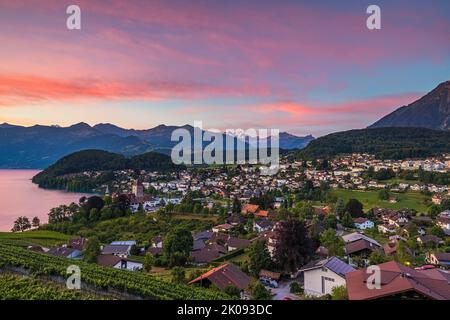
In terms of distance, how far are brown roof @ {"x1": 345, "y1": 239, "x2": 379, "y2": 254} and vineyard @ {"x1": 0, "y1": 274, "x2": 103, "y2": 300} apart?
15725 mm

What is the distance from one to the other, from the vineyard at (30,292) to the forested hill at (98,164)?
79.4m

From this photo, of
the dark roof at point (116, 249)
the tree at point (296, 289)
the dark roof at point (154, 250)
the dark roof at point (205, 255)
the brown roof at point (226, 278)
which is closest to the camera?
the brown roof at point (226, 278)

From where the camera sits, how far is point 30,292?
345 inches

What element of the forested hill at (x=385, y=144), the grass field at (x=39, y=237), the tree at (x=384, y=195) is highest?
the forested hill at (x=385, y=144)

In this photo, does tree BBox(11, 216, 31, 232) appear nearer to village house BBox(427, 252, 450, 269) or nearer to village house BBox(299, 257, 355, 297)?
village house BBox(299, 257, 355, 297)

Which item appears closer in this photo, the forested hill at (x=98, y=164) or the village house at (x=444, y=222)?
the village house at (x=444, y=222)

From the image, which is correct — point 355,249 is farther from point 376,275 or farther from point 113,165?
point 113,165

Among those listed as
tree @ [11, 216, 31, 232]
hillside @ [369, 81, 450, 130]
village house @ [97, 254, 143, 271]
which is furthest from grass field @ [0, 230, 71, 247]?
hillside @ [369, 81, 450, 130]

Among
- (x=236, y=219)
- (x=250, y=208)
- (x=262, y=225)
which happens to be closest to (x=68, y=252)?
(x=262, y=225)

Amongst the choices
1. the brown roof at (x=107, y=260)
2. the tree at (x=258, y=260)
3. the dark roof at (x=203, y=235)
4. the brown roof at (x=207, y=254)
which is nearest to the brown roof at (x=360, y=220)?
the dark roof at (x=203, y=235)

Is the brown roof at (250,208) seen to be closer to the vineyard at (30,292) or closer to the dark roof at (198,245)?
the dark roof at (198,245)

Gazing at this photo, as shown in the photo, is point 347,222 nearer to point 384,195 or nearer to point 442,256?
point 442,256

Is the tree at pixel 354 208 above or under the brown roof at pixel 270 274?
above

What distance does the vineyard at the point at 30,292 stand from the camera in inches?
329
